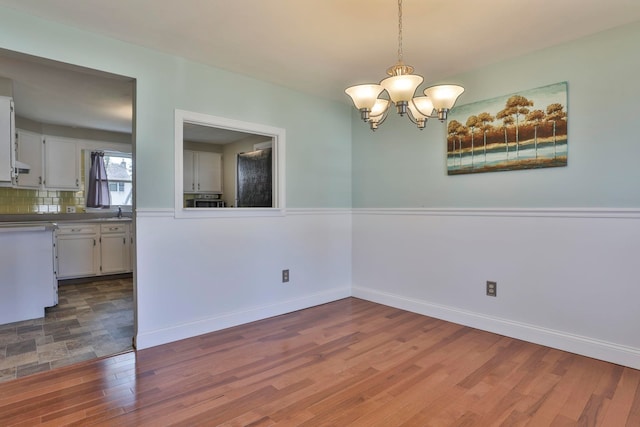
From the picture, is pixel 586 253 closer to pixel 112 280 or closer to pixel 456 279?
pixel 456 279

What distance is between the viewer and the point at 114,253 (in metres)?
5.30

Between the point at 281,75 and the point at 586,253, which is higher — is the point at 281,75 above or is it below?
above

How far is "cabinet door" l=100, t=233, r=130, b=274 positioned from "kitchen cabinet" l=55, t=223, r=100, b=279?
0.25 feet

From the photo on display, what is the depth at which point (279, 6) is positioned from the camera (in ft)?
6.97

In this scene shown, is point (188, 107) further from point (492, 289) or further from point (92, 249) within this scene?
point (92, 249)

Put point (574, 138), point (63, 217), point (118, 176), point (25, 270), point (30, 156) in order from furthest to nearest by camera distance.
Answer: point (118, 176) < point (63, 217) < point (30, 156) < point (25, 270) < point (574, 138)

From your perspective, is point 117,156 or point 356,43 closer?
point 356,43

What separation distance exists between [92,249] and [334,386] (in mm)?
4581

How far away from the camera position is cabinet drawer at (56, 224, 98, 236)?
4875mm

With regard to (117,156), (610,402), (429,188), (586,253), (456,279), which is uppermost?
(117,156)

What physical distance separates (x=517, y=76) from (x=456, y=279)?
72.1 inches

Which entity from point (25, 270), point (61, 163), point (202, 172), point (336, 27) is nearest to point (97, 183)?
point (61, 163)

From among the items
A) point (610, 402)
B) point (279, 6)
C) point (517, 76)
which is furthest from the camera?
point (517, 76)

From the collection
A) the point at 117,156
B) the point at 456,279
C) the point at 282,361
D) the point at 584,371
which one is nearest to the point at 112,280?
the point at 117,156
